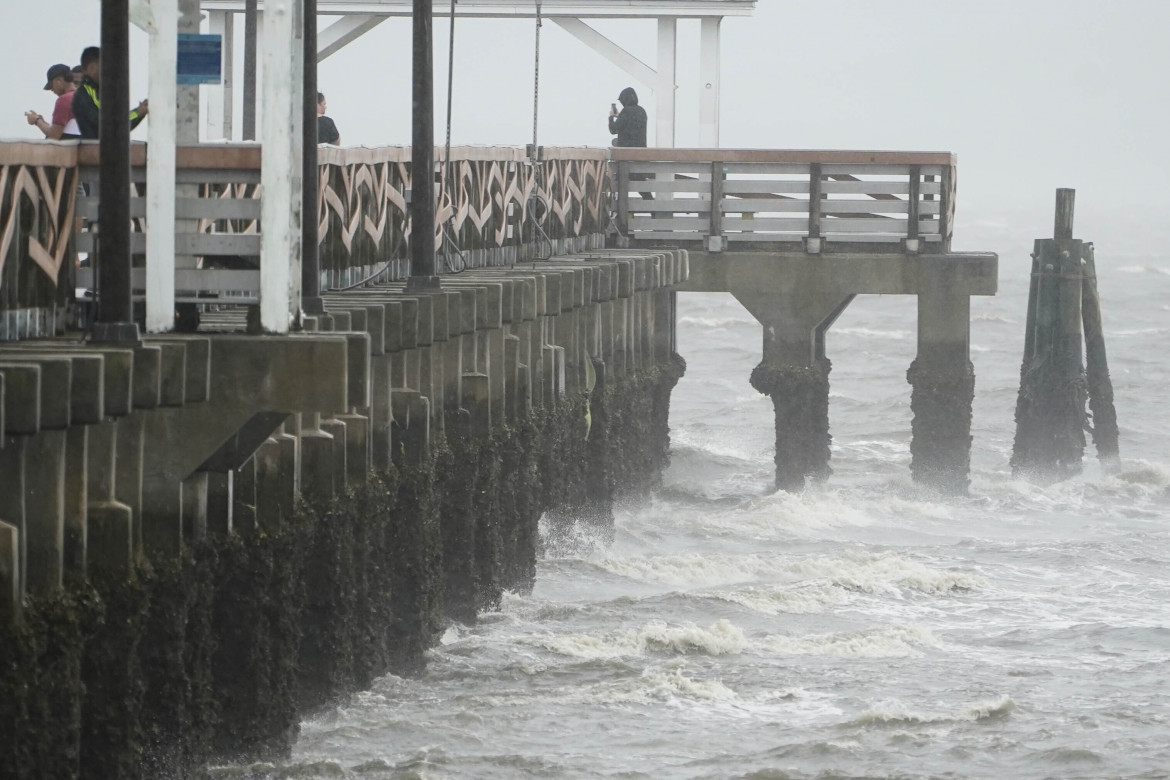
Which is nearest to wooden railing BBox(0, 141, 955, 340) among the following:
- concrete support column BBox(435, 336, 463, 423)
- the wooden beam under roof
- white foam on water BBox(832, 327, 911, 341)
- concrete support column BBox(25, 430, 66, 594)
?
concrete support column BBox(435, 336, 463, 423)

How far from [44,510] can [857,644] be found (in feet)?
27.3

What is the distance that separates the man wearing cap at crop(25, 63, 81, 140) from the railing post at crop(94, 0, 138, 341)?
3719 millimetres

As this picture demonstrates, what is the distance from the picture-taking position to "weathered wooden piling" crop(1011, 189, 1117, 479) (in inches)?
912

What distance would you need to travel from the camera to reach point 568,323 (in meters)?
18.3

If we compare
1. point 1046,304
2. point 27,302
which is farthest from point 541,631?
point 1046,304

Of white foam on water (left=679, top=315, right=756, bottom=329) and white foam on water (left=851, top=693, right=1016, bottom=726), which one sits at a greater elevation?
white foam on water (left=851, top=693, right=1016, bottom=726)

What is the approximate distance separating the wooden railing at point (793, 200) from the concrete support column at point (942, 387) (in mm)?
795

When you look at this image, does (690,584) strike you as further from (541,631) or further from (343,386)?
(343,386)

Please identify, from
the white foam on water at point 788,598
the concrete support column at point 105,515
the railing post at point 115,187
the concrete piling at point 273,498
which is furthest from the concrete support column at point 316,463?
the white foam on water at point 788,598

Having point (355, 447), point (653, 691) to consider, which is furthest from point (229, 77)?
point (355, 447)

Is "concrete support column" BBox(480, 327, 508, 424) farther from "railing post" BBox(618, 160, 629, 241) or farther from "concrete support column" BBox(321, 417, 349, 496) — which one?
"railing post" BBox(618, 160, 629, 241)

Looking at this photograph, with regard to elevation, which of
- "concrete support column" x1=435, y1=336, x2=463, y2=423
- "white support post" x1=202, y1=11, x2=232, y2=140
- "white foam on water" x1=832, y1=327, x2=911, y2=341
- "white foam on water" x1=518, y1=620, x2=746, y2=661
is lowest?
"white foam on water" x1=832, y1=327, x2=911, y2=341

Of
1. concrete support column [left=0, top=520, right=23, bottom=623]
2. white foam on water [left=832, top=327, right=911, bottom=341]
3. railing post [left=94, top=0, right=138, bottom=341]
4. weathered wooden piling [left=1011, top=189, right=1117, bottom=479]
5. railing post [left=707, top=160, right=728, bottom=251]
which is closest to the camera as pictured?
concrete support column [left=0, top=520, right=23, bottom=623]

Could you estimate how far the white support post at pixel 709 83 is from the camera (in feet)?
83.6
